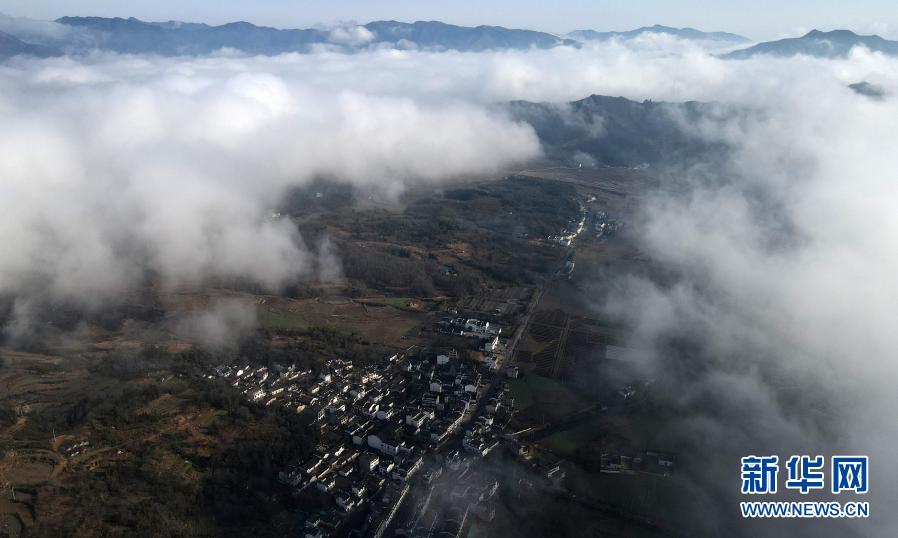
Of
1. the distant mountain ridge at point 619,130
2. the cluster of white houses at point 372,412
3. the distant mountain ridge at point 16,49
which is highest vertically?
the distant mountain ridge at point 16,49

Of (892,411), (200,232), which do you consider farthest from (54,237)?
(892,411)

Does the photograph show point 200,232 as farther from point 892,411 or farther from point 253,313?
point 892,411

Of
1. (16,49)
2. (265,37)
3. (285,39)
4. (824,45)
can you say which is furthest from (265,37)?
(824,45)

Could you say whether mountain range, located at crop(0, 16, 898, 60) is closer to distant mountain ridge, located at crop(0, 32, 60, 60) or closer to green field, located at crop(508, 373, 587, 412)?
distant mountain ridge, located at crop(0, 32, 60, 60)

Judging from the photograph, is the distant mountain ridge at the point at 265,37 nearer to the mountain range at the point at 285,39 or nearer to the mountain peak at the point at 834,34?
the mountain range at the point at 285,39

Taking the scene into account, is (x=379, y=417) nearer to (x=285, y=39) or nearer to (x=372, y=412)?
(x=372, y=412)

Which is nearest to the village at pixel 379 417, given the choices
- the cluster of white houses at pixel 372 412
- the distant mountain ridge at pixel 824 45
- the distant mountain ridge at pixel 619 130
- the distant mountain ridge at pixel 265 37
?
the cluster of white houses at pixel 372 412
